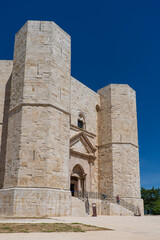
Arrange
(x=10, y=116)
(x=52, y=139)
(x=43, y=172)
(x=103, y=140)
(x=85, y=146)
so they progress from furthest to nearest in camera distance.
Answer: (x=103, y=140) < (x=85, y=146) < (x=10, y=116) < (x=52, y=139) < (x=43, y=172)

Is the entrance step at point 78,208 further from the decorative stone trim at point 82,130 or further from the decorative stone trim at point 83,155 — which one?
the decorative stone trim at point 82,130

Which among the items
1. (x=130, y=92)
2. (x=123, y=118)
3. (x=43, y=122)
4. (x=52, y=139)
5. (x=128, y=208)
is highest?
(x=130, y=92)

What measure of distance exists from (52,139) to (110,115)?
9.11 m

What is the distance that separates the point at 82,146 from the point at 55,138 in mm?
5991

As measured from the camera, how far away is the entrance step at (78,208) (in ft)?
47.0

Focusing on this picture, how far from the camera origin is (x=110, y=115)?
2200 centimetres

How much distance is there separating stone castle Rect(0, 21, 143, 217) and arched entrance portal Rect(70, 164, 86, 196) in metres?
0.07

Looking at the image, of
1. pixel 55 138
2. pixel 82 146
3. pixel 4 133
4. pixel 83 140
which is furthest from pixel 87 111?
pixel 55 138

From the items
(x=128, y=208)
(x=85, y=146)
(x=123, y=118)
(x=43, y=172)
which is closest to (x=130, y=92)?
(x=123, y=118)

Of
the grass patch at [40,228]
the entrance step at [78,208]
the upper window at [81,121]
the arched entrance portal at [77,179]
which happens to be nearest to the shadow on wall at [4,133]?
the entrance step at [78,208]

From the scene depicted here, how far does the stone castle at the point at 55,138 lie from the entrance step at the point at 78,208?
51 millimetres

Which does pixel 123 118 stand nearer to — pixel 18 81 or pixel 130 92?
pixel 130 92

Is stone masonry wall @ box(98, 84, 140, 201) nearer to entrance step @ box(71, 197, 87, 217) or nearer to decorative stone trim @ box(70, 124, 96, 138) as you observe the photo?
decorative stone trim @ box(70, 124, 96, 138)

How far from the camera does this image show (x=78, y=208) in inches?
575
